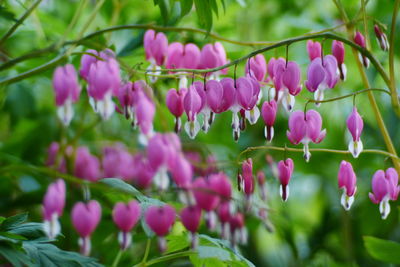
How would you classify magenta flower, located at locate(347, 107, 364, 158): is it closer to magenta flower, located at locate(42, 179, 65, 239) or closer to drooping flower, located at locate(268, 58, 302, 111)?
drooping flower, located at locate(268, 58, 302, 111)

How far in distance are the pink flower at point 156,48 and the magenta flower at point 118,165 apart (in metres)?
0.68

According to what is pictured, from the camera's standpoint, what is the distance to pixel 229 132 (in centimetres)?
279

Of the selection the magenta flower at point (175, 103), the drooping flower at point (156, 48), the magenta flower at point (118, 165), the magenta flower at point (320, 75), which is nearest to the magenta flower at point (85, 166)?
the magenta flower at point (118, 165)

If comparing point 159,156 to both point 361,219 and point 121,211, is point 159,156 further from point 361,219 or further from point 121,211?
point 361,219

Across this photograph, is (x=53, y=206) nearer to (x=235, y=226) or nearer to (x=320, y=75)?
(x=235, y=226)

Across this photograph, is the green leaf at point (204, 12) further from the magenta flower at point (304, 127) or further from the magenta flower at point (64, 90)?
the magenta flower at point (64, 90)

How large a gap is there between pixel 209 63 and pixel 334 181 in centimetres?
158

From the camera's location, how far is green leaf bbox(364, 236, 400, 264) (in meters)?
1.64

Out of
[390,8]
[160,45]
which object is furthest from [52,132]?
[390,8]

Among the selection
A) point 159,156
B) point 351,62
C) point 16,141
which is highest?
point 351,62

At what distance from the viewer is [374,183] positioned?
52.5 inches

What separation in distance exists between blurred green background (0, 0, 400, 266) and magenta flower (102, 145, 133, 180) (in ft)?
0.53

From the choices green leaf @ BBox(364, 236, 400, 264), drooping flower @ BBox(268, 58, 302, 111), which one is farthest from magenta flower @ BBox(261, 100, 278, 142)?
green leaf @ BBox(364, 236, 400, 264)

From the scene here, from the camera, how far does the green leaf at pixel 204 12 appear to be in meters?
1.30
